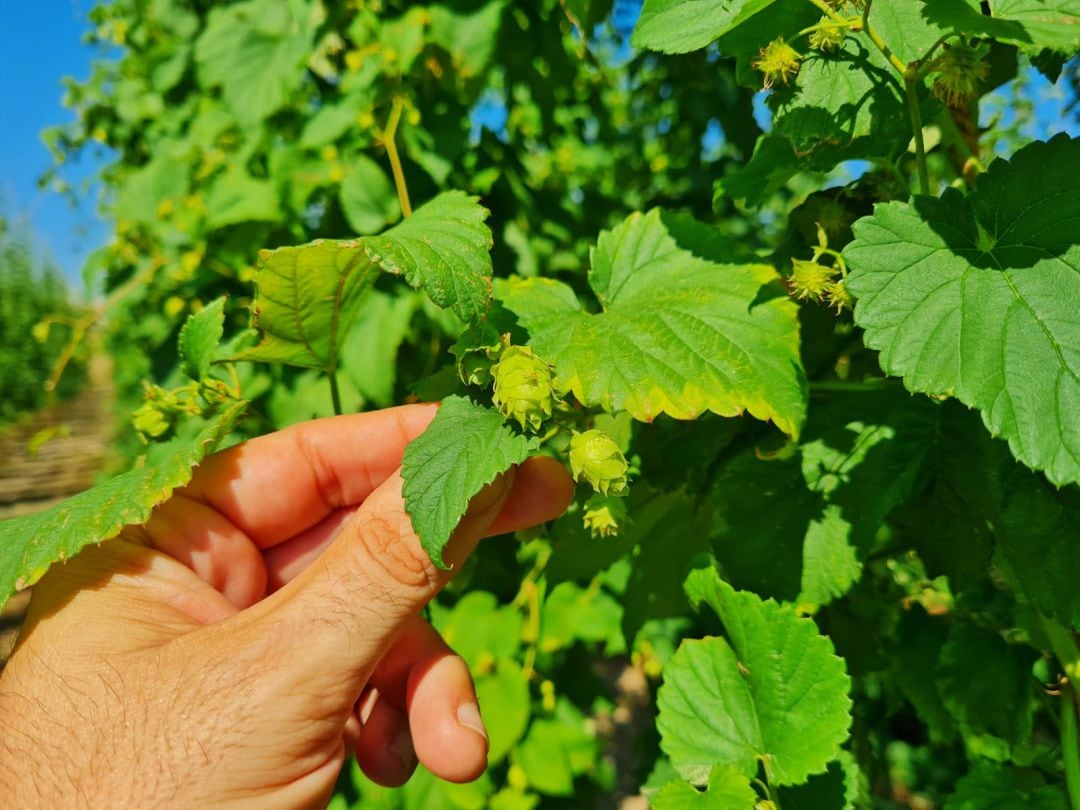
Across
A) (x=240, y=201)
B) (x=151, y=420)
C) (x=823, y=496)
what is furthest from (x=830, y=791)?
(x=240, y=201)

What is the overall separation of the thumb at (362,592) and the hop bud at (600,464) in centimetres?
13

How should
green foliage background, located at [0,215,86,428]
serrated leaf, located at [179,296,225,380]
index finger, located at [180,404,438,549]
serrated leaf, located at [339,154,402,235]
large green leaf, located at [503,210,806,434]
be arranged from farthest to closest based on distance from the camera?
green foliage background, located at [0,215,86,428]
serrated leaf, located at [339,154,402,235]
index finger, located at [180,404,438,549]
serrated leaf, located at [179,296,225,380]
large green leaf, located at [503,210,806,434]

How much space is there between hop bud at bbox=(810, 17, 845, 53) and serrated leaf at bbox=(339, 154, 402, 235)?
1.28m

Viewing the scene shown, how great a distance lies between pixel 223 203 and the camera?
7.22 ft

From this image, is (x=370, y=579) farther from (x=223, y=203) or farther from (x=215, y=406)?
(x=223, y=203)

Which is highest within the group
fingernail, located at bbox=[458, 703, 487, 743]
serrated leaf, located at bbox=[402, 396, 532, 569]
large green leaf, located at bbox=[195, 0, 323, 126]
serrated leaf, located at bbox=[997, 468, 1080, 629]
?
large green leaf, located at bbox=[195, 0, 323, 126]

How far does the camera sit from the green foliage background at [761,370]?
828 millimetres

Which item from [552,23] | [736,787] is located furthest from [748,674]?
[552,23]

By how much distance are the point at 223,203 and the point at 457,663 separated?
1.57m

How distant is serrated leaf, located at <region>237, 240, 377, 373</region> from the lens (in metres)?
1.00

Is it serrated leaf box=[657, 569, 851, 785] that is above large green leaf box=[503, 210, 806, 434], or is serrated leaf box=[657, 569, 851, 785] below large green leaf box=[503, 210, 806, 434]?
below

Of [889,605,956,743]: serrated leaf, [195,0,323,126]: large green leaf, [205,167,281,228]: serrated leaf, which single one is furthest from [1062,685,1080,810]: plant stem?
[195,0,323,126]: large green leaf

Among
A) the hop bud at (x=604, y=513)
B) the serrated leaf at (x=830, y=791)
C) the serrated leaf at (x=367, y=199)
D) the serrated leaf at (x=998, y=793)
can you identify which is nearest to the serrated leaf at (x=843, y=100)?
the hop bud at (x=604, y=513)

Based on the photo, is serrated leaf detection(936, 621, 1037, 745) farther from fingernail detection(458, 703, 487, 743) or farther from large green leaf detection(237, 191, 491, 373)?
large green leaf detection(237, 191, 491, 373)
